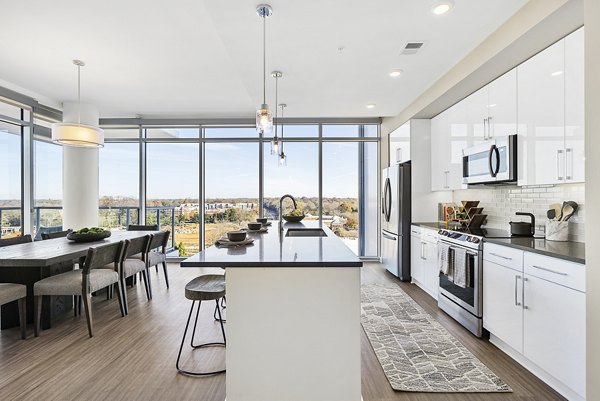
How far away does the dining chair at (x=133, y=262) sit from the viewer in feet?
12.2

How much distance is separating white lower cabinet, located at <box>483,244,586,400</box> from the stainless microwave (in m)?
0.76

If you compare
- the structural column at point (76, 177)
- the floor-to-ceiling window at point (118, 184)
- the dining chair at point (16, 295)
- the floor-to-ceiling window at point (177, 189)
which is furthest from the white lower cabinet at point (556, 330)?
the floor-to-ceiling window at point (118, 184)

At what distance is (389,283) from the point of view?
16.2 feet

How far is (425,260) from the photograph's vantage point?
4418 mm

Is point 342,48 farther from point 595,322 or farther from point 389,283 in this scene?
point 389,283

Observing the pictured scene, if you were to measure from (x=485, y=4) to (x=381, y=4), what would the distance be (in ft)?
2.41

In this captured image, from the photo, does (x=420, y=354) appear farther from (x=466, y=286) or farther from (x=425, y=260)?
(x=425, y=260)

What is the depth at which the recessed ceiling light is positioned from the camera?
7.86 feet

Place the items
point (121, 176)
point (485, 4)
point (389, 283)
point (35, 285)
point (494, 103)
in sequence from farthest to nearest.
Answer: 1. point (121, 176)
2. point (389, 283)
3. point (494, 103)
4. point (35, 285)
5. point (485, 4)

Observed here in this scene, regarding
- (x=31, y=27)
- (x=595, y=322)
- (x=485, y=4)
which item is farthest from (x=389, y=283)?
(x=31, y=27)

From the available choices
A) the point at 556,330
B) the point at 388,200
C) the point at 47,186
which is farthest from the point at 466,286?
the point at 47,186

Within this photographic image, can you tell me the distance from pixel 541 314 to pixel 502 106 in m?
1.90

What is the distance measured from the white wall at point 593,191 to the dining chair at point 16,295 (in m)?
4.14

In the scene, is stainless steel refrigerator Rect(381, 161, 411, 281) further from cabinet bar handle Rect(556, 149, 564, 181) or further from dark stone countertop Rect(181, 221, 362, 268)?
dark stone countertop Rect(181, 221, 362, 268)
